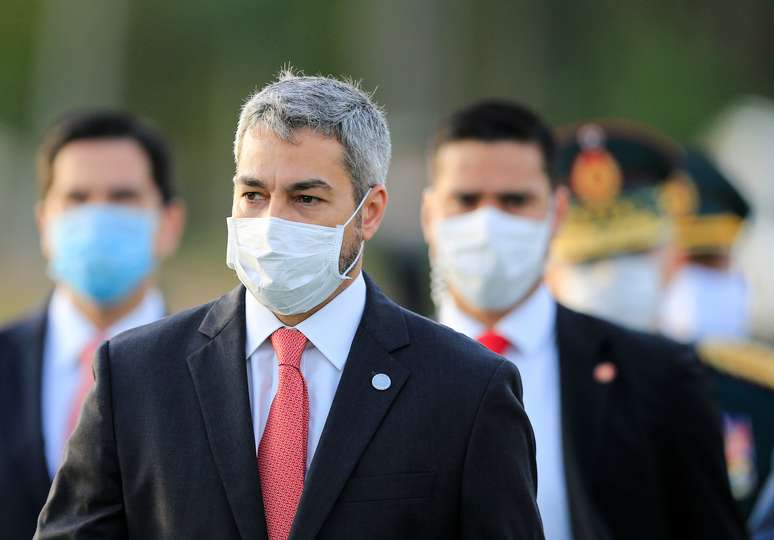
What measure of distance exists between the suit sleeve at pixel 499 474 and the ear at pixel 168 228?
10.3ft

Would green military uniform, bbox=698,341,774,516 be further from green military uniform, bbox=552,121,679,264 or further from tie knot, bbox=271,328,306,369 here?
tie knot, bbox=271,328,306,369

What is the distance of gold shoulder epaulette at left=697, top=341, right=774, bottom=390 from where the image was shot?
20.2ft

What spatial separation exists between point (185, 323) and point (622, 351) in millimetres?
1840

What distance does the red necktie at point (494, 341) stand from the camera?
518 cm

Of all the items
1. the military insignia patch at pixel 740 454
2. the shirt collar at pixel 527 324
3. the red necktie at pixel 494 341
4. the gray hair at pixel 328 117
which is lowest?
the military insignia patch at pixel 740 454

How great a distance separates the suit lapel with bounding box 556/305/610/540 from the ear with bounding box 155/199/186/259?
2.09 meters

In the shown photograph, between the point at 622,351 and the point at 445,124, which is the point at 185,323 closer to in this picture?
the point at 622,351

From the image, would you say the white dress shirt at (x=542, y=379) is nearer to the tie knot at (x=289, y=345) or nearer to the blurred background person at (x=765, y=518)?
the blurred background person at (x=765, y=518)

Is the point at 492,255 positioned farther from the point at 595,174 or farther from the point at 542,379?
the point at 595,174

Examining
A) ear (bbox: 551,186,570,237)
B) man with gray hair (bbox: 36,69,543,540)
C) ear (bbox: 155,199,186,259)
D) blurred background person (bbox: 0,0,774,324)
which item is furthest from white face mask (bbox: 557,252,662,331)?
blurred background person (bbox: 0,0,774,324)

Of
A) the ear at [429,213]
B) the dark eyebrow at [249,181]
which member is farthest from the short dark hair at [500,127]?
the dark eyebrow at [249,181]

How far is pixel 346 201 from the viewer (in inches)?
148

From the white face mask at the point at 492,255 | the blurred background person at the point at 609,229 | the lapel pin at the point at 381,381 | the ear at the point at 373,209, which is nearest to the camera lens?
the lapel pin at the point at 381,381

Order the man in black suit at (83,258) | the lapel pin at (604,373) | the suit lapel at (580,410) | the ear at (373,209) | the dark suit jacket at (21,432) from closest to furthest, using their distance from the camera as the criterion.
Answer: the ear at (373,209) < the suit lapel at (580,410) < the lapel pin at (604,373) < the dark suit jacket at (21,432) < the man in black suit at (83,258)
